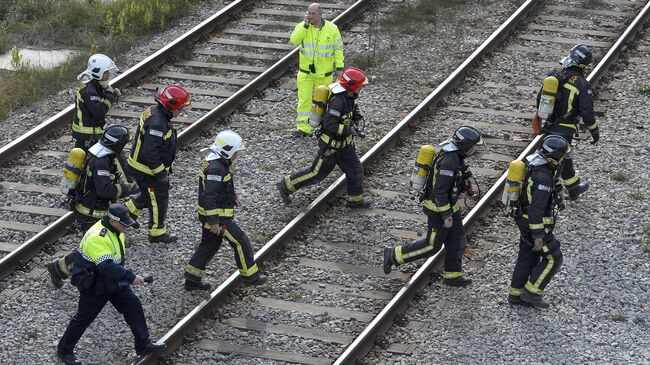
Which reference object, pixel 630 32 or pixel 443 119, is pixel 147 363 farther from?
pixel 630 32

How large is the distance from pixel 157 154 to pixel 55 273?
1.74 metres

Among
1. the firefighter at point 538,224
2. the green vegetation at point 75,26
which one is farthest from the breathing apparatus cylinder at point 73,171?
the green vegetation at point 75,26

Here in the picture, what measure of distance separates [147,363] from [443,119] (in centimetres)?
692

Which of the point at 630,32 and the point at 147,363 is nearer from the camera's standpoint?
the point at 147,363

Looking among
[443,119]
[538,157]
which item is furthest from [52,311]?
[443,119]

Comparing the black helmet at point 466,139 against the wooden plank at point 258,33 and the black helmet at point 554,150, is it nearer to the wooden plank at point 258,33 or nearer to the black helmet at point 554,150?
the black helmet at point 554,150

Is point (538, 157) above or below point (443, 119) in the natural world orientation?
above

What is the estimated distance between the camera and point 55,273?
477 inches

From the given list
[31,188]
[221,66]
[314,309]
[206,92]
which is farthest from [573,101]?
[31,188]

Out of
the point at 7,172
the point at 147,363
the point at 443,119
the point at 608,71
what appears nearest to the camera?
the point at 147,363

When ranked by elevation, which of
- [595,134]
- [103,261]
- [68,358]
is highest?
[103,261]

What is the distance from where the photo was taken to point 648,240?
43.7 feet

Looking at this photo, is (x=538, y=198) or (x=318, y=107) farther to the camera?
(x=318, y=107)

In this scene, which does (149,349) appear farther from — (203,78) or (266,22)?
(266,22)
